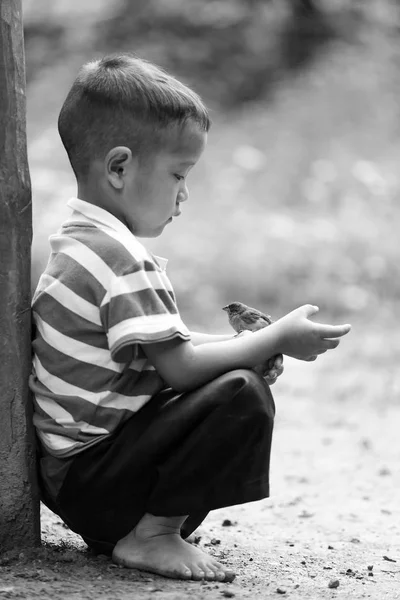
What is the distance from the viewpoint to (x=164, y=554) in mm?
2373

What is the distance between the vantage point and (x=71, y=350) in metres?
2.32

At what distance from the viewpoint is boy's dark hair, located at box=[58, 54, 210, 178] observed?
2369 mm

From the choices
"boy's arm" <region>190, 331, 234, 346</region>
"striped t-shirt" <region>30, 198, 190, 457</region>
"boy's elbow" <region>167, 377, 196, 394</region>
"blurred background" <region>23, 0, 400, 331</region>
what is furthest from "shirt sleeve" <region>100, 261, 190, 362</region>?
"blurred background" <region>23, 0, 400, 331</region>

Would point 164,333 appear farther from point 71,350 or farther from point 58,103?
point 58,103

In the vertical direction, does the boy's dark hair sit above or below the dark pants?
above

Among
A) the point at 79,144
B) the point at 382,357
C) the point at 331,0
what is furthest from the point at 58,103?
the point at 79,144

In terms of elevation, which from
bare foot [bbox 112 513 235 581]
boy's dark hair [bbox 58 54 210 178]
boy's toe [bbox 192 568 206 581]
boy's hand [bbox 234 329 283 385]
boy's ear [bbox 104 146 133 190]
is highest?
boy's dark hair [bbox 58 54 210 178]

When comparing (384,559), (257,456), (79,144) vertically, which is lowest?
(384,559)

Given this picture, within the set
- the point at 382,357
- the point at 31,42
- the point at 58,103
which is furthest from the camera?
the point at 31,42

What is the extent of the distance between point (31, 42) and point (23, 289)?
417 inches

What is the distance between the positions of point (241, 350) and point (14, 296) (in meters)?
0.65

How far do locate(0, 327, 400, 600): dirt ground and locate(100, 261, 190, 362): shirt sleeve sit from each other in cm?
62

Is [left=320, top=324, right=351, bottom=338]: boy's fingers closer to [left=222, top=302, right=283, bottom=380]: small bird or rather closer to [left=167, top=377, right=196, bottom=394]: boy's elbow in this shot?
[left=222, top=302, right=283, bottom=380]: small bird

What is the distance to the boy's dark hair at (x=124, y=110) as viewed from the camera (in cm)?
237
